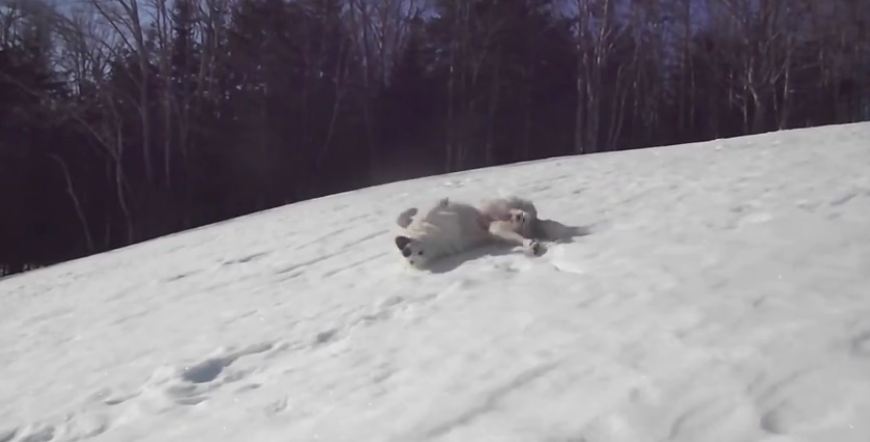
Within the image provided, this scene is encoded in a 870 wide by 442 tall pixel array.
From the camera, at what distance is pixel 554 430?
296 centimetres

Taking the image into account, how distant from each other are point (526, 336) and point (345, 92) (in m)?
24.2

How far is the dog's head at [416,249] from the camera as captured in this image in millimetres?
5648

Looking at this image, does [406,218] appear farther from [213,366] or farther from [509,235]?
[213,366]

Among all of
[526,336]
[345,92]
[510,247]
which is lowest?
[526,336]

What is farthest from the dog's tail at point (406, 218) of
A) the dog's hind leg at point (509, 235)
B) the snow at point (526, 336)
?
the dog's hind leg at point (509, 235)

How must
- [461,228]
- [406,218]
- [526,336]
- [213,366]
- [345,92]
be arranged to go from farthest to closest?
1. [345,92]
2. [406,218]
3. [461,228]
4. [213,366]
5. [526,336]

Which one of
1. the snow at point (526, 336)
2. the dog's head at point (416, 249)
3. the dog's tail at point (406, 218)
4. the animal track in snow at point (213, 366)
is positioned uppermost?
the dog's tail at point (406, 218)

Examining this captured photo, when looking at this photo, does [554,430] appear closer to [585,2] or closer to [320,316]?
[320,316]

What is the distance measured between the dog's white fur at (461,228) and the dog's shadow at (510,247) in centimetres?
5

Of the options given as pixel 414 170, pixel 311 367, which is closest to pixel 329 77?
pixel 414 170

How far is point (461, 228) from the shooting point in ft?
19.0

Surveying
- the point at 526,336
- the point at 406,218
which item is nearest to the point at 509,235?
the point at 406,218

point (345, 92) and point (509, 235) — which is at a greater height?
point (345, 92)

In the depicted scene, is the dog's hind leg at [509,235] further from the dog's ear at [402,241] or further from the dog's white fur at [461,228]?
the dog's ear at [402,241]
